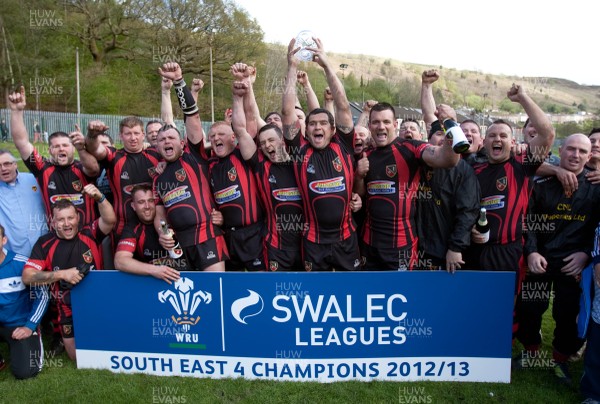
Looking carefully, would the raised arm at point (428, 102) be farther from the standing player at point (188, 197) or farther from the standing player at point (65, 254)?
the standing player at point (65, 254)

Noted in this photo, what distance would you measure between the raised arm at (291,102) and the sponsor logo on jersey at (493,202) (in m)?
2.03

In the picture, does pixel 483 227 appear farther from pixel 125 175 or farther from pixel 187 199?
pixel 125 175

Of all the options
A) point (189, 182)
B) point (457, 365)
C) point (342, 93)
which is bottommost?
point (457, 365)

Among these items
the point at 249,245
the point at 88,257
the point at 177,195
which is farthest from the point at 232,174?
the point at 88,257

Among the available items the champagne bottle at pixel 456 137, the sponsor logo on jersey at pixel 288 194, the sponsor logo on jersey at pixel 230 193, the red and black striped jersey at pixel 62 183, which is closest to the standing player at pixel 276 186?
the sponsor logo on jersey at pixel 288 194

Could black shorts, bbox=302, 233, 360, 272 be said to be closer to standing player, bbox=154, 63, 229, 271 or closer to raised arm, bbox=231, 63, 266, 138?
standing player, bbox=154, 63, 229, 271

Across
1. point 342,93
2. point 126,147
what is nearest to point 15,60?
point 126,147

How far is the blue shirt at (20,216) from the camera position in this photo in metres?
5.37

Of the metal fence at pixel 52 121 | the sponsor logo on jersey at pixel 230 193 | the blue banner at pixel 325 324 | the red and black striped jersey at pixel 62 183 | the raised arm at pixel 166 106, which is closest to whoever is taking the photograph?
the blue banner at pixel 325 324

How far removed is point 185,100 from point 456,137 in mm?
2755

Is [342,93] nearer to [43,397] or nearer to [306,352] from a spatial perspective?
[306,352]

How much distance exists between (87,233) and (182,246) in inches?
46.0

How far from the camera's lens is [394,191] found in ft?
14.9

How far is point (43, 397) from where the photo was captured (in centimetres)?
421
